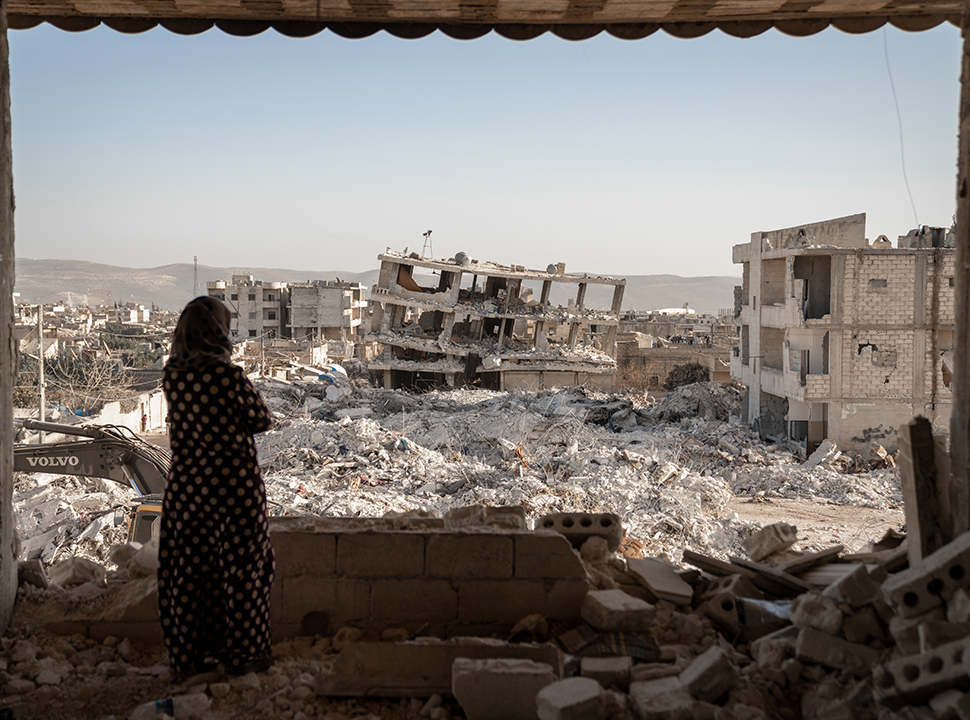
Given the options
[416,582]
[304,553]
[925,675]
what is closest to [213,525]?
[304,553]

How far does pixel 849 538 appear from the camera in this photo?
38.8 ft

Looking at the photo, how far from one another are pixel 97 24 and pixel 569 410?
19.0 meters

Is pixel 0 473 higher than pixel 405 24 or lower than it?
lower

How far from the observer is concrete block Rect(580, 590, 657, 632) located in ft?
11.6

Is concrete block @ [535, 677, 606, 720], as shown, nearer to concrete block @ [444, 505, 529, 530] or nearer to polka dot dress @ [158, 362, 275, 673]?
polka dot dress @ [158, 362, 275, 673]

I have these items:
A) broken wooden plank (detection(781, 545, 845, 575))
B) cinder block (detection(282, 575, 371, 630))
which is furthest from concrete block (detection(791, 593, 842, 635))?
cinder block (detection(282, 575, 371, 630))

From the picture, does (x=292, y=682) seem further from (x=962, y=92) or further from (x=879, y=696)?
(x=962, y=92)

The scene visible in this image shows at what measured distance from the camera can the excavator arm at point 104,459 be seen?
8766mm

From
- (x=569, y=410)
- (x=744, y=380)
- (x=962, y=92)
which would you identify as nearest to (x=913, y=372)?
(x=744, y=380)

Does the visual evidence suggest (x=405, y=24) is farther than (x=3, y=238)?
Yes

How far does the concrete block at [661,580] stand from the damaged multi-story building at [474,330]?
25.1m

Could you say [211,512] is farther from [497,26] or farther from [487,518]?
[497,26]

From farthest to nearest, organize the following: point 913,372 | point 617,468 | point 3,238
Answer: point 913,372 < point 617,468 < point 3,238

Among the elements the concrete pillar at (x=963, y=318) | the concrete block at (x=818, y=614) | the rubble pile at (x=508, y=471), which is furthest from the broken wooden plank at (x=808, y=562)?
the rubble pile at (x=508, y=471)
